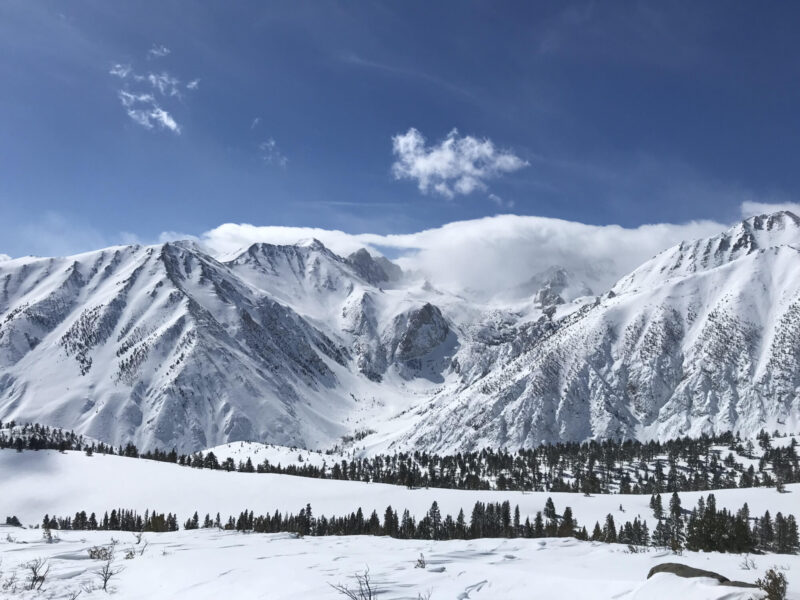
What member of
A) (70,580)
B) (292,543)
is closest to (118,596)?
(70,580)

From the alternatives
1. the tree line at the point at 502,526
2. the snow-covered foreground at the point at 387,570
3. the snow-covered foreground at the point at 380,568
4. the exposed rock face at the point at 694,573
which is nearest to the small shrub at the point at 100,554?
the snow-covered foreground at the point at 380,568

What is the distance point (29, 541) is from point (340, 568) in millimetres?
25896

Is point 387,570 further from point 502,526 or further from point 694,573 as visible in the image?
point 502,526

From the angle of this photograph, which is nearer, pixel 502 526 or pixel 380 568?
pixel 380 568

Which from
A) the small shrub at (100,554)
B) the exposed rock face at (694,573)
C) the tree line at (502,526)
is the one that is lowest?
the tree line at (502,526)

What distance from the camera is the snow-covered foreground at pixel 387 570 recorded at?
63.4 ft

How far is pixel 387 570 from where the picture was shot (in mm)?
24656

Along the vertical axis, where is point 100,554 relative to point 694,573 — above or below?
below

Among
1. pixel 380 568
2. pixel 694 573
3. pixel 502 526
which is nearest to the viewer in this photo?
pixel 694 573

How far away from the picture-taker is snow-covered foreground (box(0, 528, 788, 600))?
63.4 feet

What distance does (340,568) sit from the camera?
25.3 metres

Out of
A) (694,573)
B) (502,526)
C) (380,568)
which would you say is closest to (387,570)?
(380,568)

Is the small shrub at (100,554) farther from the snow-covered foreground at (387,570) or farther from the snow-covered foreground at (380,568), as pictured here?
the snow-covered foreground at (387,570)

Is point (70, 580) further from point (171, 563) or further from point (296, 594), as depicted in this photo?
point (296, 594)
